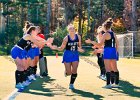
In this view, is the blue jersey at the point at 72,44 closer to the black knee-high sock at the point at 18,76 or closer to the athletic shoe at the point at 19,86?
the black knee-high sock at the point at 18,76

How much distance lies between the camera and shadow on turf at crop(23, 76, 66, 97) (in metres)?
13.1

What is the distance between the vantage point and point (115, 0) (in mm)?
65938

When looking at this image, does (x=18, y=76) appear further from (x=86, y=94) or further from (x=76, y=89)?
(x=86, y=94)

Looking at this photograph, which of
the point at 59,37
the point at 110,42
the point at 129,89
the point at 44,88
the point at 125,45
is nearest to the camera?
the point at 129,89

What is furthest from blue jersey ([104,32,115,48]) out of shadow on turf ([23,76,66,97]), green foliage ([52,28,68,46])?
green foliage ([52,28,68,46])

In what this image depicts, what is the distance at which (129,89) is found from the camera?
46.0ft

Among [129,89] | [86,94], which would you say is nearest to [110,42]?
[129,89]

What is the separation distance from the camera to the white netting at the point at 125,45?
3472 centimetres

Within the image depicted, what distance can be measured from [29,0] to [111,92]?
4308cm

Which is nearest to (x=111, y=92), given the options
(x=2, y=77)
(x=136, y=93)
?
(x=136, y=93)

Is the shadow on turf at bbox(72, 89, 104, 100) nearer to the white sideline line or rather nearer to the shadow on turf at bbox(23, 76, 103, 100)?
the shadow on turf at bbox(23, 76, 103, 100)

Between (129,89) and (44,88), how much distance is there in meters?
2.58

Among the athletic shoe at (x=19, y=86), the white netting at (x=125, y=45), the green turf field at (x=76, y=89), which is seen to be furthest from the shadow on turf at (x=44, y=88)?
the white netting at (x=125, y=45)

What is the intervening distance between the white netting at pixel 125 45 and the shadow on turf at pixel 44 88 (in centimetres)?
1866
